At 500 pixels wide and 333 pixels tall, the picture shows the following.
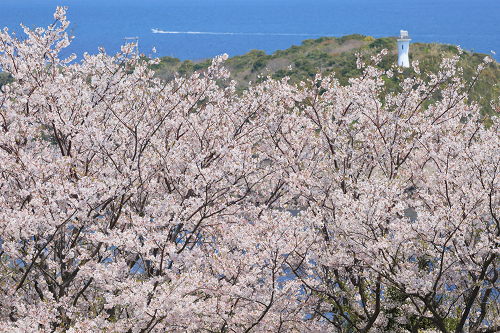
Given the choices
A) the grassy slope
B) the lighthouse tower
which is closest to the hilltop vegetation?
the grassy slope

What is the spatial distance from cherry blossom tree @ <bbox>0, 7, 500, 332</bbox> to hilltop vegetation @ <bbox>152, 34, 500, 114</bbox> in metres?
41.2

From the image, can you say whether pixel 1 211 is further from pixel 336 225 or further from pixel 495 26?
pixel 495 26

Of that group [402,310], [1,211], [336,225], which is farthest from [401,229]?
[1,211]

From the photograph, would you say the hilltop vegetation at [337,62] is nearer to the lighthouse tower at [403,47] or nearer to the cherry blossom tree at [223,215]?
the lighthouse tower at [403,47]

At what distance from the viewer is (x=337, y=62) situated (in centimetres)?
6356

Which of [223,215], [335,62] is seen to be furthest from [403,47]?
[223,215]

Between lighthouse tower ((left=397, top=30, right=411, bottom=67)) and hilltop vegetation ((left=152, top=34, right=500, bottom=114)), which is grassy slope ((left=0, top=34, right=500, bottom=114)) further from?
lighthouse tower ((left=397, top=30, right=411, bottom=67))

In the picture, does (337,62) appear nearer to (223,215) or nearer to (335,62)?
(335,62)

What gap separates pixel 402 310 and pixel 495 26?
196983 millimetres

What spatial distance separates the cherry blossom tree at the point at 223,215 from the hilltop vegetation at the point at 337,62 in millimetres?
41206

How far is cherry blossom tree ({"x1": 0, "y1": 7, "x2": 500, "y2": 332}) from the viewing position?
5934mm

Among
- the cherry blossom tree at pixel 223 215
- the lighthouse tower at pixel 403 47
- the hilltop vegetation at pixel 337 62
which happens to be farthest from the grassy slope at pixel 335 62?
the cherry blossom tree at pixel 223 215

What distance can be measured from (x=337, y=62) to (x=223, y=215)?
59210 mm

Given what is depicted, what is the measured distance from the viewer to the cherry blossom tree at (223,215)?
5934 millimetres
